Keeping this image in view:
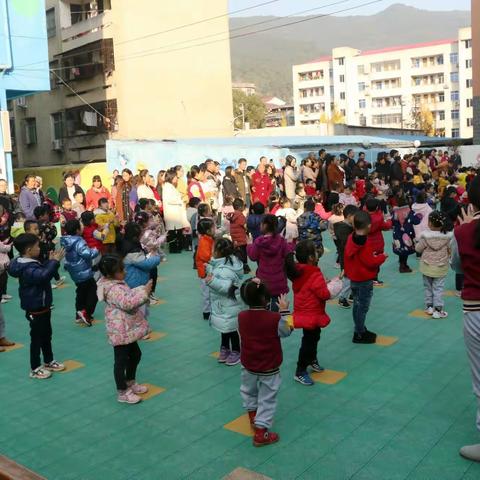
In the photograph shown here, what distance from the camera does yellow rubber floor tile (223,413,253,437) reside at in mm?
4236

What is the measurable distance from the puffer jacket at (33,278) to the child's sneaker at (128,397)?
3.82ft

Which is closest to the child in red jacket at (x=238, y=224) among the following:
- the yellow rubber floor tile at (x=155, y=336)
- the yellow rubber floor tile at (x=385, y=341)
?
the yellow rubber floor tile at (x=155, y=336)

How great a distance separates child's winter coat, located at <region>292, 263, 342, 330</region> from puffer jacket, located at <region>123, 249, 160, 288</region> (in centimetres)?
161

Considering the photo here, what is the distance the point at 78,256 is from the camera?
686cm

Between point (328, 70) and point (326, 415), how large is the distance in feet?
286

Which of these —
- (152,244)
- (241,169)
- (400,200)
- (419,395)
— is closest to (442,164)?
(241,169)

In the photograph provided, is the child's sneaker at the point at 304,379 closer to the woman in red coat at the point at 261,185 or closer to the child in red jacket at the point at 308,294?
the child in red jacket at the point at 308,294

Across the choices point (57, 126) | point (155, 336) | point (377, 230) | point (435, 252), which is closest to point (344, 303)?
point (377, 230)

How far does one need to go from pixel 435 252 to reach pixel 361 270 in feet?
3.98

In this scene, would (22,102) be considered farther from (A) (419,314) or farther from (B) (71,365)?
(A) (419,314)

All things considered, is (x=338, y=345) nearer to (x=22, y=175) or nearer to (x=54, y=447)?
(x=54, y=447)

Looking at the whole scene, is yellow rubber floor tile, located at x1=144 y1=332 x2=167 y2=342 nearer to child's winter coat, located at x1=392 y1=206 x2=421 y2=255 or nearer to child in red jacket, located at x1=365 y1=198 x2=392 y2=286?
child in red jacket, located at x1=365 y1=198 x2=392 y2=286

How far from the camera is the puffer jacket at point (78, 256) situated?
6.77 meters

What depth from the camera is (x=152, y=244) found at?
7.18m
